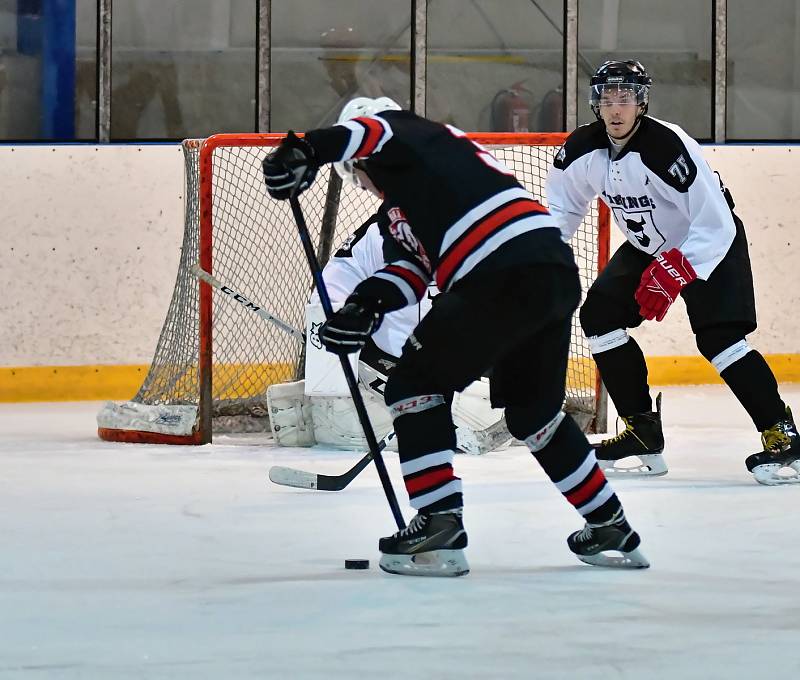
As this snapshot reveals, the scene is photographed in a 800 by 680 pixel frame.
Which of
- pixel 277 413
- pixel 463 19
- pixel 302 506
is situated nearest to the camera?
pixel 302 506

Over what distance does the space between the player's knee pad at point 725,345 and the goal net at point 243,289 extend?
1.00m

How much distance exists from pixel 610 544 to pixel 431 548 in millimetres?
299

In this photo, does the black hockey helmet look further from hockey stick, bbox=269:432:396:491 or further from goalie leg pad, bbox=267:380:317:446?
goalie leg pad, bbox=267:380:317:446

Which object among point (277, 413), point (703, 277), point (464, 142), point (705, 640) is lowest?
point (277, 413)

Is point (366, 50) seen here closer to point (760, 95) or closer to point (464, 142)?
point (760, 95)

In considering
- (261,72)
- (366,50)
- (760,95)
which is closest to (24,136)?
(261,72)

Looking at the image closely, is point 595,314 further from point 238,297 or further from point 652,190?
point 238,297

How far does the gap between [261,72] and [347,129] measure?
4211 millimetres

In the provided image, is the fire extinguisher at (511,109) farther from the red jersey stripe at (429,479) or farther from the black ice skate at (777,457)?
the red jersey stripe at (429,479)

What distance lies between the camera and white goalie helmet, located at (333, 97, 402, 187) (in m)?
2.61

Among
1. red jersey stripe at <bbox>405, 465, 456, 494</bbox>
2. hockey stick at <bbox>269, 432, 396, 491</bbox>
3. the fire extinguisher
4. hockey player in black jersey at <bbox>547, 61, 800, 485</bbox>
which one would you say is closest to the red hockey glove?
hockey player in black jersey at <bbox>547, 61, 800, 485</bbox>

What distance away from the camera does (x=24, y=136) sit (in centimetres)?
654

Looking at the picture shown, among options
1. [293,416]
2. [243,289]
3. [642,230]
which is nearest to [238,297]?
[293,416]

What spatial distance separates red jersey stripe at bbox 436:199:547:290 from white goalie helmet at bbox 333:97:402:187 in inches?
9.4
